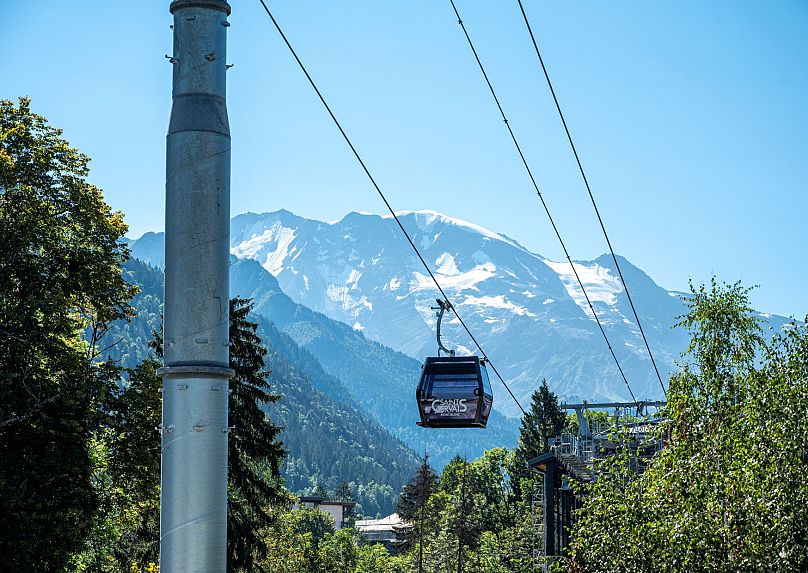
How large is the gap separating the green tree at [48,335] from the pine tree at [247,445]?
6.72 meters

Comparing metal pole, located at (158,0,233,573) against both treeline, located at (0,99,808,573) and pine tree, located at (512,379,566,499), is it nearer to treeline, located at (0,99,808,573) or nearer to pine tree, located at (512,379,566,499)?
treeline, located at (0,99,808,573)

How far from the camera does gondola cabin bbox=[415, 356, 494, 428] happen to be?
31781 mm

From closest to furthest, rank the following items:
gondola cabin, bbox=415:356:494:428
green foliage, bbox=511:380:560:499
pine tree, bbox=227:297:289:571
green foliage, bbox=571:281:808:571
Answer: green foliage, bbox=571:281:808:571 < gondola cabin, bbox=415:356:494:428 < pine tree, bbox=227:297:289:571 < green foliage, bbox=511:380:560:499

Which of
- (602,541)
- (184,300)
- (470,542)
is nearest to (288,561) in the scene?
(470,542)

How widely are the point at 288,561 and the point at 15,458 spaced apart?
4505cm

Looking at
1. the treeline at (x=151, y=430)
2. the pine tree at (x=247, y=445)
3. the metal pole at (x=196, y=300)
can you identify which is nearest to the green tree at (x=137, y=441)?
the treeline at (x=151, y=430)

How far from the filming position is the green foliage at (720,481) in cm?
2206

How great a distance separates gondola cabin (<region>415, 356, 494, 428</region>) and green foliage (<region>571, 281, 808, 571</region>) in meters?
5.24

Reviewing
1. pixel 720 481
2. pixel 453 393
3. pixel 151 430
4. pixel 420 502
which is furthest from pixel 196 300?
pixel 420 502

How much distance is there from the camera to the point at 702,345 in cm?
2898

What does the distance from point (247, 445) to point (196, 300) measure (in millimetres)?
36655

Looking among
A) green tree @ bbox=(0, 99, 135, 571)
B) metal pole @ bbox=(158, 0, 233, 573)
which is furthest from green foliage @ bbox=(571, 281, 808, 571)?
metal pole @ bbox=(158, 0, 233, 573)

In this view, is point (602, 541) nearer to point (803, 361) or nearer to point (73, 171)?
point (803, 361)

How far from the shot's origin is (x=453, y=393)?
1271 inches
